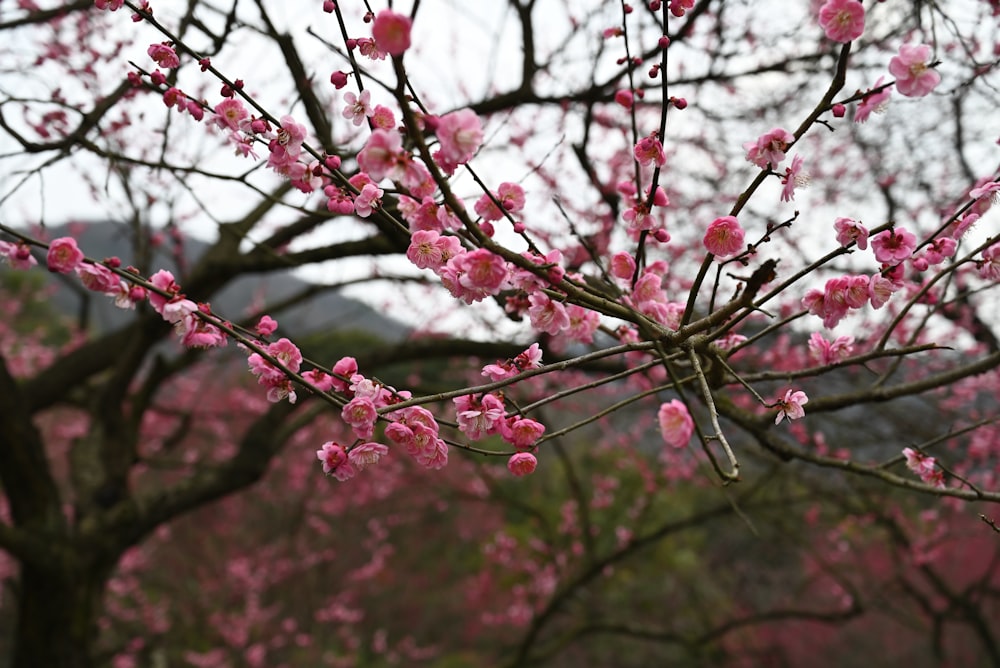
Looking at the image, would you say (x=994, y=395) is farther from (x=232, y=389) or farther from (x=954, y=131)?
(x=232, y=389)

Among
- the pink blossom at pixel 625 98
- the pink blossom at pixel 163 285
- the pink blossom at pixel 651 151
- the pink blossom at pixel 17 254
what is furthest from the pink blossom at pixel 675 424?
the pink blossom at pixel 17 254

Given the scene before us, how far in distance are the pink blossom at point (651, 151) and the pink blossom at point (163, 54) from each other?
110cm

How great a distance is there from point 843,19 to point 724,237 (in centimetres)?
44

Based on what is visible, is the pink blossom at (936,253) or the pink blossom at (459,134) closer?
the pink blossom at (459,134)

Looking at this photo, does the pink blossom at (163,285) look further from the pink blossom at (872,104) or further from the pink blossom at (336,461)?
the pink blossom at (872,104)

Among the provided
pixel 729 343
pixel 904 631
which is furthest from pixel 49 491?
pixel 904 631

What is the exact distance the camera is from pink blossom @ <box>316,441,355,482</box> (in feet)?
4.52

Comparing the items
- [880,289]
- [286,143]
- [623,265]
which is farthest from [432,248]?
[880,289]

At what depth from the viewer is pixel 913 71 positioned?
125 centimetres

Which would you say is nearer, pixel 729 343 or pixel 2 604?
pixel 729 343

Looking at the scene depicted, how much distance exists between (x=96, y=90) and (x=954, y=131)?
244 inches

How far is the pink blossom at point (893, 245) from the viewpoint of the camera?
4.36 ft

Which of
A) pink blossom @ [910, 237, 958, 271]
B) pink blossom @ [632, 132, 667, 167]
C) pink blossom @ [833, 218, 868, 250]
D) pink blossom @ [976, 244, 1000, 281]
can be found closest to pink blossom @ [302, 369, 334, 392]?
pink blossom @ [632, 132, 667, 167]

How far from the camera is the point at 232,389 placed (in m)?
12.2
